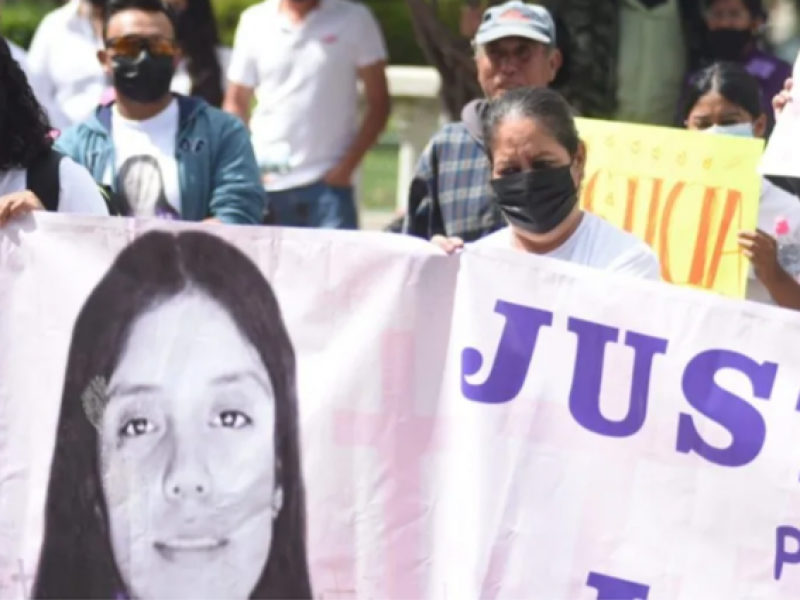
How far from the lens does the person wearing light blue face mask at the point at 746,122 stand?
614cm

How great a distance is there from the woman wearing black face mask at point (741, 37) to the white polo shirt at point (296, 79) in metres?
1.38

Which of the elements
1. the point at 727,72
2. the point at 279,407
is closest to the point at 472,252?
the point at 279,407

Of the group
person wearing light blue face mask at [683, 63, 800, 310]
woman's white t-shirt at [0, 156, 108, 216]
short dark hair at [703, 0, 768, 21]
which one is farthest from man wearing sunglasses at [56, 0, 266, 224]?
short dark hair at [703, 0, 768, 21]

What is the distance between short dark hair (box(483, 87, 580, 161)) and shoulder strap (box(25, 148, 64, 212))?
1054 mm

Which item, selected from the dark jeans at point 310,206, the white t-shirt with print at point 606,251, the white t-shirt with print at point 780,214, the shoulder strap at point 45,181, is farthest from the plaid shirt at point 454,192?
the dark jeans at point 310,206

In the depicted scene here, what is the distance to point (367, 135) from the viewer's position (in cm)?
830

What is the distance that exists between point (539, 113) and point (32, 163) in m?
1.22

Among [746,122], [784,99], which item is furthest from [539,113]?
[746,122]

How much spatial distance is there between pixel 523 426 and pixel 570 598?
0.40 meters

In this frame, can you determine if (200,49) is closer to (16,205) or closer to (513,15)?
(513,15)

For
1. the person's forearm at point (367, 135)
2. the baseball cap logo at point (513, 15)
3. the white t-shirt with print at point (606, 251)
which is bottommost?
the person's forearm at point (367, 135)

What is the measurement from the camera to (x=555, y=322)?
4.75 m

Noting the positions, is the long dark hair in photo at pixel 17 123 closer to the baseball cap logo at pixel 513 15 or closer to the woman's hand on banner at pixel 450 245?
the woman's hand on banner at pixel 450 245

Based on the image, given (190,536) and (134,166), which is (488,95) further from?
(190,536)
